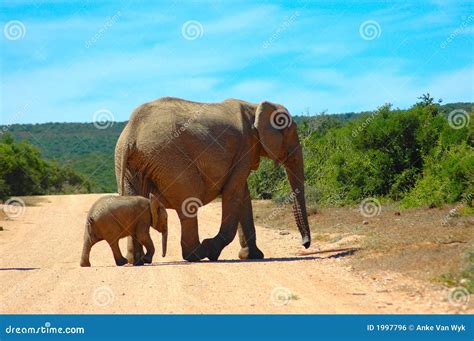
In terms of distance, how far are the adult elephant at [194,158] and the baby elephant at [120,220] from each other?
1.10 feet

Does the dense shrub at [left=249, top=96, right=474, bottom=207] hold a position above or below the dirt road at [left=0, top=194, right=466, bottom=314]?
above

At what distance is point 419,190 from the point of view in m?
23.1

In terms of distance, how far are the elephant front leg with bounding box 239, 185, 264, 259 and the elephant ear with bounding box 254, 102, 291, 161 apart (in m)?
1.07

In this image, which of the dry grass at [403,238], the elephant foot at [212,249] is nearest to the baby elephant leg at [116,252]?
the elephant foot at [212,249]

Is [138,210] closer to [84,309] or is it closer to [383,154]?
[84,309]

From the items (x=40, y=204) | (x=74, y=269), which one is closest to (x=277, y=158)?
(x=74, y=269)

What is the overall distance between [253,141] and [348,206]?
10009 mm

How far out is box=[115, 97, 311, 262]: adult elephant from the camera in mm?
14266

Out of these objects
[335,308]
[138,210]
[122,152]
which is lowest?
[335,308]

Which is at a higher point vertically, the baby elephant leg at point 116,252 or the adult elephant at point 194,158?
the adult elephant at point 194,158

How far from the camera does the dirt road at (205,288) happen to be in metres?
8.77

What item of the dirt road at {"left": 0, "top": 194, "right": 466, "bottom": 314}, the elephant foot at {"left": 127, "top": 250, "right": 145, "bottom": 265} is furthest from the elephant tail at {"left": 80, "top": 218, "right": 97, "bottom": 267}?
the elephant foot at {"left": 127, "top": 250, "right": 145, "bottom": 265}

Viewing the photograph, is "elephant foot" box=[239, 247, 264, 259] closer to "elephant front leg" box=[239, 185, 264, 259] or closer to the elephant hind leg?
"elephant front leg" box=[239, 185, 264, 259]

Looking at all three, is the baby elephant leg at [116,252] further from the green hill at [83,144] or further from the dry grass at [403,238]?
the green hill at [83,144]
